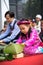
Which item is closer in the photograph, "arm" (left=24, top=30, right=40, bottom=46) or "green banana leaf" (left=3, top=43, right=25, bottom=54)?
"green banana leaf" (left=3, top=43, right=25, bottom=54)

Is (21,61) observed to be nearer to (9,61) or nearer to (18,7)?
(9,61)

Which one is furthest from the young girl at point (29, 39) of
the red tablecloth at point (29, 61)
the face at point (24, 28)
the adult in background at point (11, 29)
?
the adult in background at point (11, 29)

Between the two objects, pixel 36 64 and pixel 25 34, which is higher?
pixel 25 34

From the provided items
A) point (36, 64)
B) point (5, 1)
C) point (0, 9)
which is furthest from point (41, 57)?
point (5, 1)

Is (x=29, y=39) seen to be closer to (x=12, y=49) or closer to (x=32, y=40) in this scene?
(x=32, y=40)

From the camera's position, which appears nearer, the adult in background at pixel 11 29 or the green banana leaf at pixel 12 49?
the green banana leaf at pixel 12 49

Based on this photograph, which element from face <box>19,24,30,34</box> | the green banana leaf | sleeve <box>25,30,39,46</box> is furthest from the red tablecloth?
face <box>19,24,30,34</box>

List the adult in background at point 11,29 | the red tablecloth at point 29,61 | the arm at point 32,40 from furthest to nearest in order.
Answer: the adult in background at point 11,29
the arm at point 32,40
the red tablecloth at point 29,61

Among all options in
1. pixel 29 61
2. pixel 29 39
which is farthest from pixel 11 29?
pixel 29 61

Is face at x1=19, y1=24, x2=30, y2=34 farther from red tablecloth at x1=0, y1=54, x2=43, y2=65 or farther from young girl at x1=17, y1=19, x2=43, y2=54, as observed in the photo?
red tablecloth at x1=0, y1=54, x2=43, y2=65

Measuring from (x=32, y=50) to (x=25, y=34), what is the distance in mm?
338

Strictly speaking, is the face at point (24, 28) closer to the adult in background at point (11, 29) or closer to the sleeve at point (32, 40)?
the sleeve at point (32, 40)

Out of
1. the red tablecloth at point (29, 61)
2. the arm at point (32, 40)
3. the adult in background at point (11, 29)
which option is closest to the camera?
the red tablecloth at point (29, 61)

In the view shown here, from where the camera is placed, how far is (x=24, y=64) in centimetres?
564
